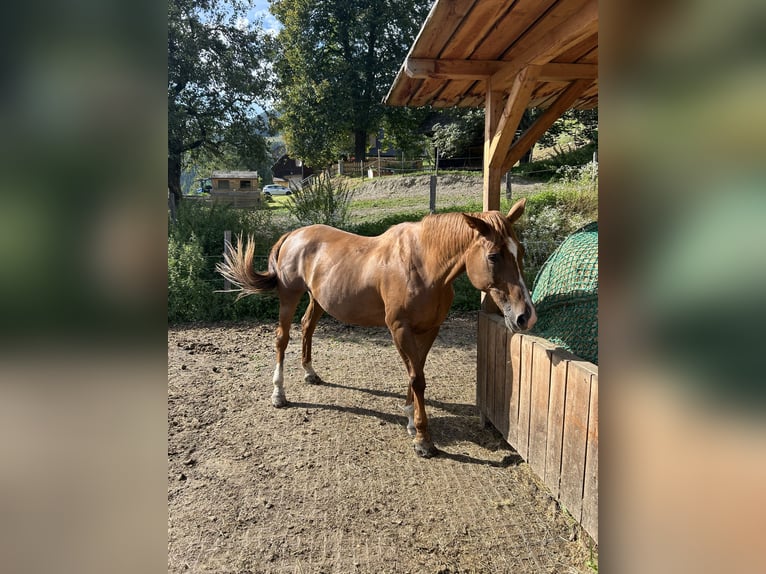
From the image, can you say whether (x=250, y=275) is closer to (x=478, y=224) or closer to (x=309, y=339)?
(x=309, y=339)

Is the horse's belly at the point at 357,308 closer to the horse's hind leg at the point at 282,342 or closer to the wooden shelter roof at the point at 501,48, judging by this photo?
the horse's hind leg at the point at 282,342

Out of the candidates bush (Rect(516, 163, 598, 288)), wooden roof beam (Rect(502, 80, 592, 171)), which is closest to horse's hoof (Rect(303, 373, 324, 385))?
wooden roof beam (Rect(502, 80, 592, 171))

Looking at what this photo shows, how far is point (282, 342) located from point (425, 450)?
1.77 metres

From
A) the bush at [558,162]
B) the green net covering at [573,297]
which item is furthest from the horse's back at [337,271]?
the bush at [558,162]

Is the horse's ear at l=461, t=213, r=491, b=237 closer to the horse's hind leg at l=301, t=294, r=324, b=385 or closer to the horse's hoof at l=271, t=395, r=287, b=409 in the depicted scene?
the horse's hind leg at l=301, t=294, r=324, b=385

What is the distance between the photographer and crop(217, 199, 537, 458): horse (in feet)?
9.30

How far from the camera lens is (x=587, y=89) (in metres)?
3.74

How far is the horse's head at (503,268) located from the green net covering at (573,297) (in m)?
0.40

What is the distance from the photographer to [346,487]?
9.61ft

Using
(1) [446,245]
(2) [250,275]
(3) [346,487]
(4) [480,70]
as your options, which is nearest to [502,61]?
(4) [480,70]

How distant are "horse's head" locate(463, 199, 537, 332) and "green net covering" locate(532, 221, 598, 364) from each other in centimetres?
40

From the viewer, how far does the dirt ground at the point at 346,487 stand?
2.33 meters
